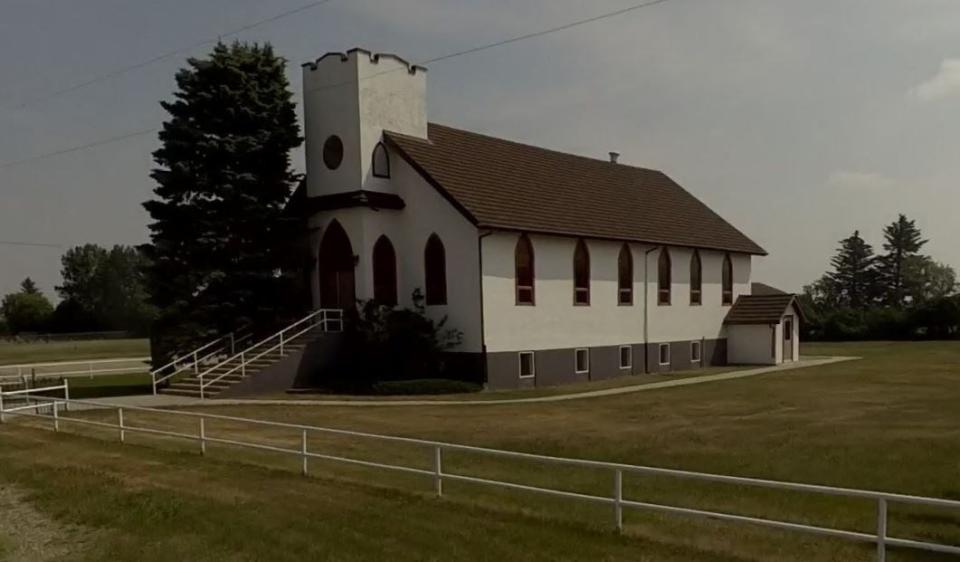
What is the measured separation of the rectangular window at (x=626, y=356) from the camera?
37500 mm

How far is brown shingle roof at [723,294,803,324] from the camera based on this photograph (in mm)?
44250

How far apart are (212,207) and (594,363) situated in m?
17.2

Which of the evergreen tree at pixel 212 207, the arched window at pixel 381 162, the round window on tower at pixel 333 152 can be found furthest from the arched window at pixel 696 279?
the evergreen tree at pixel 212 207

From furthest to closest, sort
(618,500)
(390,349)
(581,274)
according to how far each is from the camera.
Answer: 1. (581,274)
2. (390,349)
3. (618,500)

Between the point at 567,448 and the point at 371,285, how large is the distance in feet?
56.0

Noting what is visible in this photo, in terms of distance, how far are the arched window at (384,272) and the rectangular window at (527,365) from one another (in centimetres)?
557

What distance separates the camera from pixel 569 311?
34.3 meters

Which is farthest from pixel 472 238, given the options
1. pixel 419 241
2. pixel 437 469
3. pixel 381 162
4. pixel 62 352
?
pixel 62 352

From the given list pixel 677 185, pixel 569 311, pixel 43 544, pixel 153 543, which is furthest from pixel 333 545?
pixel 677 185

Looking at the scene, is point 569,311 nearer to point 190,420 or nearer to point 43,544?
point 190,420

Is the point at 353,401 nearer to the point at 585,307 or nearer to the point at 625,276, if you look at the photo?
the point at 585,307

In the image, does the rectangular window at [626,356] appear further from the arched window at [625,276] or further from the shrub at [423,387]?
the shrub at [423,387]

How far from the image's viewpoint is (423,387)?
94.5 feet

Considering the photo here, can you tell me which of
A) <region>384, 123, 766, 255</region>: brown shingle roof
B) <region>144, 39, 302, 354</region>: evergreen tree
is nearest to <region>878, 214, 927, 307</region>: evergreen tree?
<region>384, 123, 766, 255</region>: brown shingle roof
